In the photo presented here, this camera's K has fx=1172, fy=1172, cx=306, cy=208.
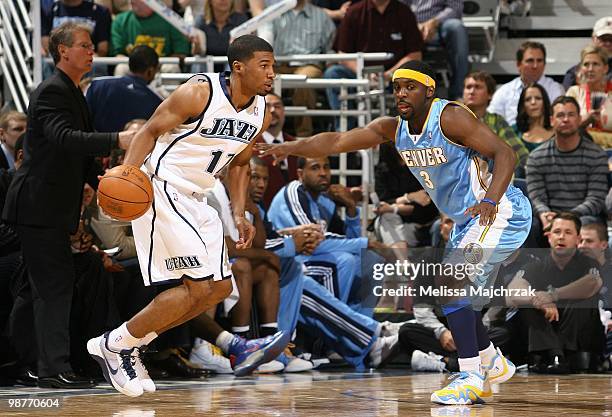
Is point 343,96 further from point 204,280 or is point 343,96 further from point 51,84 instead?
point 204,280

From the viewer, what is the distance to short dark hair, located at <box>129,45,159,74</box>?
9.74m

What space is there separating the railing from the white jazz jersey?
3.90 metres

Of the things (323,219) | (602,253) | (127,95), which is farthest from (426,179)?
(127,95)

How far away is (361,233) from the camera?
10.6 metres

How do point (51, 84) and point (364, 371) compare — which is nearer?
point (51, 84)

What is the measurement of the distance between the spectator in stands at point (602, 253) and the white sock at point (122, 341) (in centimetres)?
420

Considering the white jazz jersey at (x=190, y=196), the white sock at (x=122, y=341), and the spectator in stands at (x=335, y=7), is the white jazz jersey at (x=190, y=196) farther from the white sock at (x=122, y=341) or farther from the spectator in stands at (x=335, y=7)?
the spectator in stands at (x=335, y=7)

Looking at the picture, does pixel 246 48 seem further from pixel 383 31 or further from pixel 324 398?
pixel 383 31

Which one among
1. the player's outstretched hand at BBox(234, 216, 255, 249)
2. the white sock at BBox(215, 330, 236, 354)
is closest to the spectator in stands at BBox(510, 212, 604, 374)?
the white sock at BBox(215, 330, 236, 354)

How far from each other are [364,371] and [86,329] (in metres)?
2.33

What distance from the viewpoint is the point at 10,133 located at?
8844mm

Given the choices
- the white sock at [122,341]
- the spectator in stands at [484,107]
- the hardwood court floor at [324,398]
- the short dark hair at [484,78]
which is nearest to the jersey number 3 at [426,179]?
the hardwood court floor at [324,398]

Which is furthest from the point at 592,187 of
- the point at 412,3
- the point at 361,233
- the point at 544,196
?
the point at 412,3

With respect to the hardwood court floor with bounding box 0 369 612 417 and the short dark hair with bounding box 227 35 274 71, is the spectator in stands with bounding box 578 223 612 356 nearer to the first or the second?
the hardwood court floor with bounding box 0 369 612 417
